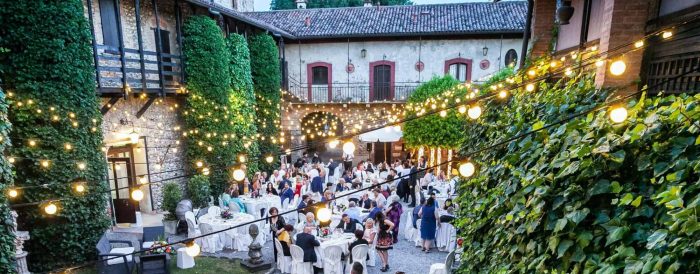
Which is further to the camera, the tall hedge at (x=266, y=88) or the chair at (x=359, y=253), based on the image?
the tall hedge at (x=266, y=88)

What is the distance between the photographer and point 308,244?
25.2 ft

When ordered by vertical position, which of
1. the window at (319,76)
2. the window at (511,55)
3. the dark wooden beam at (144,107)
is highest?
the window at (511,55)

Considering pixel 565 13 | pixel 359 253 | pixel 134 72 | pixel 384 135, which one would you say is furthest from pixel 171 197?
pixel 565 13

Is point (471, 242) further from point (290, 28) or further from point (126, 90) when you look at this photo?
A: point (290, 28)

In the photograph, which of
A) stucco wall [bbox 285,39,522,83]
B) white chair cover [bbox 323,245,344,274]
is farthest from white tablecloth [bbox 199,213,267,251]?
stucco wall [bbox 285,39,522,83]

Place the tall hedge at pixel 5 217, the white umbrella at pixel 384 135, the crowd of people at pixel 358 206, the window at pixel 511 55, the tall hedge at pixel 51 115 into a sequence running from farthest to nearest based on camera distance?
the window at pixel 511 55 → the white umbrella at pixel 384 135 → the crowd of people at pixel 358 206 → the tall hedge at pixel 51 115 → the tall hedge at pixel 5 217

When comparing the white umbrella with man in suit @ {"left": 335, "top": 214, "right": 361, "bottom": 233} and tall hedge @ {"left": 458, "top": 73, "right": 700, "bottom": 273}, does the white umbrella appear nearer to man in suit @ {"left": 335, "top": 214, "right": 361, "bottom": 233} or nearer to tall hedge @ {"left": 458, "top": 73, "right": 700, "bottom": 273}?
man in suit @ {"left": 335, "top": 214, "right": 361, "bottom": 233}

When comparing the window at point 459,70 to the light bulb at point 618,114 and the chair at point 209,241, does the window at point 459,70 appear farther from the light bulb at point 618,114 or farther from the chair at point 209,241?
the light bulb at point 618,114

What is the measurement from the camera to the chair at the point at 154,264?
24.6 feet

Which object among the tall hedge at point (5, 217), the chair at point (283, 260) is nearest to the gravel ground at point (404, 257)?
the chair at point (283, 260)

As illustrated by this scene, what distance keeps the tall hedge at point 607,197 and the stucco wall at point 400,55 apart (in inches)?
650

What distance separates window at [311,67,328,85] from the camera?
68.8ft

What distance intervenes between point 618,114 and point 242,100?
42.1 ft

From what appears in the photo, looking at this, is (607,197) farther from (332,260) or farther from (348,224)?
(348,224)
